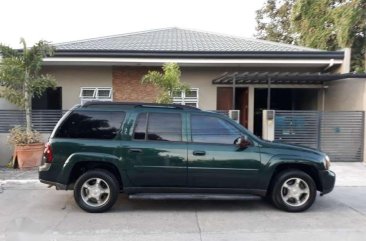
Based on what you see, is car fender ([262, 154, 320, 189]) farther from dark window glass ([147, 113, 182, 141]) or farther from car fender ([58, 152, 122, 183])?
car fender ([58, 152, 122, 183])

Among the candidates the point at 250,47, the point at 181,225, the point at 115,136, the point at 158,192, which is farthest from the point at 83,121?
the point at 250,47

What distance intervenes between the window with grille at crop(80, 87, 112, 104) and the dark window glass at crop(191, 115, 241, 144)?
8.25 metres

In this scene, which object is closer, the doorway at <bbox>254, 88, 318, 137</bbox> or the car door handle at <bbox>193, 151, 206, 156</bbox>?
the car door handle at <bbox>193, 151, 206, 156</bbox>

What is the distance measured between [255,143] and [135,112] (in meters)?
2.09

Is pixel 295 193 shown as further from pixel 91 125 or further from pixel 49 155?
pixel 49 155

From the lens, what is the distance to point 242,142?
21.5ft

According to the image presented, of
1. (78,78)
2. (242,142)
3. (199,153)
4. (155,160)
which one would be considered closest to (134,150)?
(155,160)

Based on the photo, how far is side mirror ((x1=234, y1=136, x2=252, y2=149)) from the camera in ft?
21.6

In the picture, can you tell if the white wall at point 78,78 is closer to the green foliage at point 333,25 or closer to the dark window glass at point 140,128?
the dark window glass at point 140,128

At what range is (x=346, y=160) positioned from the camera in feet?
39.8

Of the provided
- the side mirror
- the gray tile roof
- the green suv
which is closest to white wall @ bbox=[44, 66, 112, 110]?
the gray tile roof

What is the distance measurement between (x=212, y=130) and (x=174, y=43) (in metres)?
9.00

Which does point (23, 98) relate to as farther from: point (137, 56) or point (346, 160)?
point (346, 160)

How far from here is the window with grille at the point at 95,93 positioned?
14.4 m
